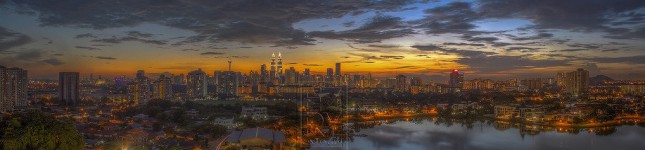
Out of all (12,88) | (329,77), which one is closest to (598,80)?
(329,77)

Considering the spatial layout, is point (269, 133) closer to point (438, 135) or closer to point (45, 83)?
point (438, 135)

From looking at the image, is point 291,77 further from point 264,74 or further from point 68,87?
point 68,87

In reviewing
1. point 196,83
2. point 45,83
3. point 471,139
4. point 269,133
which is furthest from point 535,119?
point 45,83

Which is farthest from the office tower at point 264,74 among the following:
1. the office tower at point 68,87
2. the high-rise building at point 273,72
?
the office tower at point 68,87

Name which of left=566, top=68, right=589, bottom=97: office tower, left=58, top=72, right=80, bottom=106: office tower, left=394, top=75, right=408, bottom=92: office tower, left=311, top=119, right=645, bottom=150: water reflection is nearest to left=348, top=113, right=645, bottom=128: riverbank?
left=311, top=119, right=645, bottom=150: water reflection

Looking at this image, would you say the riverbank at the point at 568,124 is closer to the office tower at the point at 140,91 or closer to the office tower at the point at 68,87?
the office tower at the point at 140,91

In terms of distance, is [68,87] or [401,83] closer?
[68,87]
